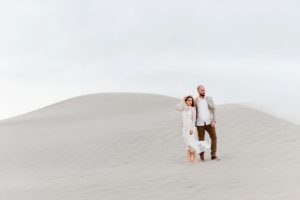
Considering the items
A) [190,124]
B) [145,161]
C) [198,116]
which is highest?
[198,116]

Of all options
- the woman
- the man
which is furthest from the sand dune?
the man

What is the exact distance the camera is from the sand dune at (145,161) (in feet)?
37.8

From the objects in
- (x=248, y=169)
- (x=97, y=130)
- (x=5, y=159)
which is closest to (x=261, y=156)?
(x=248, y=169)

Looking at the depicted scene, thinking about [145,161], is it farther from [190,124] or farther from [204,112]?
[204,112]

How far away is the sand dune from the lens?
37.8 feet

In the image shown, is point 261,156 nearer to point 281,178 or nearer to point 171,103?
point 281,178

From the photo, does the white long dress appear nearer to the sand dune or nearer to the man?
the man

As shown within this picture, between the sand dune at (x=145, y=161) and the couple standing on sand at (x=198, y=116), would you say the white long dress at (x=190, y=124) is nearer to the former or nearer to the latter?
the couple standing on sand at (x=198, y=116)

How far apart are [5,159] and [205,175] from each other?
10.6 meters

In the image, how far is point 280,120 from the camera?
822 inches

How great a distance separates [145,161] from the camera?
1791cm

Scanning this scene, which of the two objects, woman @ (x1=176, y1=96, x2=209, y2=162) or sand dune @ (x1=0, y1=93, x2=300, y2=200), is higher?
woman @ (x1=176, y1=96, x2=209, y2=162)

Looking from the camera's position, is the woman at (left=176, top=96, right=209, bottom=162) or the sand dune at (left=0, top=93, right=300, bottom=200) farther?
the woman at (left=176, top=96, right=209, bottom=162)

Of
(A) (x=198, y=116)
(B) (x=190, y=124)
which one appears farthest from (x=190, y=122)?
(A) (x=198, y=116)
